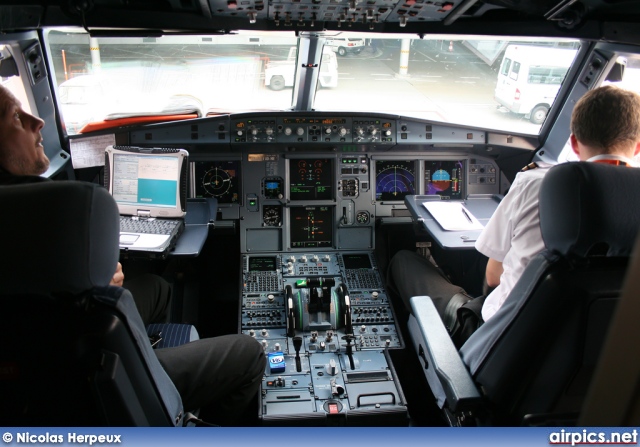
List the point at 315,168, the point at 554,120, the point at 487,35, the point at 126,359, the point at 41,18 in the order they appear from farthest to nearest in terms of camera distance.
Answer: the point at 315,168 < the point at 554,120 < the point at 487,35 < the point at 41,18 < the point at 126,359

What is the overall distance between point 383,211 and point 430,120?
2.38 ft

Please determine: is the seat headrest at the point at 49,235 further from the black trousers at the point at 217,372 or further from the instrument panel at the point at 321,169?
the instrument panel at the point at 321,169

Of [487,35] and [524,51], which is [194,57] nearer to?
[487,35]

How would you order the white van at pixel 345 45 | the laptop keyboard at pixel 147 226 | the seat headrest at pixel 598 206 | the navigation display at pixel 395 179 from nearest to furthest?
the seat headrest at pixel 598 206 → the laptop keyboard at pixel 147 226 → the white van at pixel 345 45 → the navigation display at pixel 395 179

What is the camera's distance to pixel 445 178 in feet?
13.6

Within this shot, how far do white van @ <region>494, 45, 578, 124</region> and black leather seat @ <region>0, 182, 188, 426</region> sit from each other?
326 centimetres

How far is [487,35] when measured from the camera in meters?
3.21

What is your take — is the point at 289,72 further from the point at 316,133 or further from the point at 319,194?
the point at 319,194

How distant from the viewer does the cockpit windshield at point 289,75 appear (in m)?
3.70

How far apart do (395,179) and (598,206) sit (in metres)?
2.79

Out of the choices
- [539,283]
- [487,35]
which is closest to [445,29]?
[487,35]

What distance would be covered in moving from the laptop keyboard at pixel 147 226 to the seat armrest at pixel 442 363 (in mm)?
1508

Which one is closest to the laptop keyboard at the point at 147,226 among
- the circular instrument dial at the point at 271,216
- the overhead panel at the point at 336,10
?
the circular instrument dial at the point at 271,216

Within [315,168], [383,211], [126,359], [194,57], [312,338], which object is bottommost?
[312,338]
